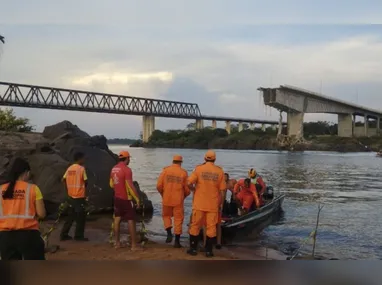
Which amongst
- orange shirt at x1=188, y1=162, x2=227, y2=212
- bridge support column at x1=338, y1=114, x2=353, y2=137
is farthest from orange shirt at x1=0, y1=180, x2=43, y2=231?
bridge support column at x1=338, y1=114, x2=353, y2=137

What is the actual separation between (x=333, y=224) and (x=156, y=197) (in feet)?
30.4

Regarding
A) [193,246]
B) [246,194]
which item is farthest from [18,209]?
[246,194]

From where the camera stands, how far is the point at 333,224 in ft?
56.0

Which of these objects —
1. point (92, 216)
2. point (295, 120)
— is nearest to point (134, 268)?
point (92, 216)

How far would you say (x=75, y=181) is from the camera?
31.2ft

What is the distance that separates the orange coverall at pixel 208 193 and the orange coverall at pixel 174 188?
851 millimetres

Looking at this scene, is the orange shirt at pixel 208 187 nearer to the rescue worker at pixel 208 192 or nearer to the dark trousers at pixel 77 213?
the rescue worker at pixel 208 192

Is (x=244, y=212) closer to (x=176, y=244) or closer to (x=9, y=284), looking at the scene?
(x=176, y=244)

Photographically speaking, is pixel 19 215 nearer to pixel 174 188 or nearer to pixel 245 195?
pixel 174 188

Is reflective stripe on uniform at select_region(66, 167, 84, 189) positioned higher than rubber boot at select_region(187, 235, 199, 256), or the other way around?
reflective stripe on uniform at select_region(66, 167, 84, 189)

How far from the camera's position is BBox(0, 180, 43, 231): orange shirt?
5.08m

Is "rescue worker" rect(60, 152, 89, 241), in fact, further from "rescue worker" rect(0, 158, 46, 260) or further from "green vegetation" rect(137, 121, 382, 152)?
"green vegetation" rect(137, 121, 382, 152)

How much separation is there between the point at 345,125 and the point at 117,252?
9959 cm

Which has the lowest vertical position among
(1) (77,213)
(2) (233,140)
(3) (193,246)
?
(3) (193,246)
